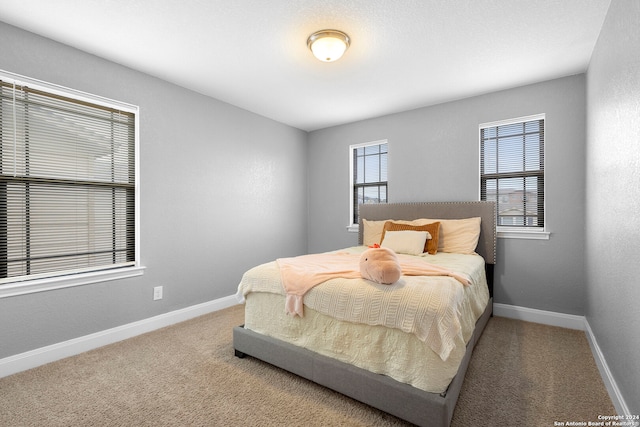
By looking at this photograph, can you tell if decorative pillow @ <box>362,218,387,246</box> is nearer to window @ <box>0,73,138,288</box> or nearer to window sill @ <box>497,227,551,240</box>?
window sill @ <box>497,227,551,240</box>

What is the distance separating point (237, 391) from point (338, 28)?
262 cm

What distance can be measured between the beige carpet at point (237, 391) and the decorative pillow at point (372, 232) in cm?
160

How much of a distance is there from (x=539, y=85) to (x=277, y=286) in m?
3.33

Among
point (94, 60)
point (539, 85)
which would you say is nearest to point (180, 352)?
point (94, 60)

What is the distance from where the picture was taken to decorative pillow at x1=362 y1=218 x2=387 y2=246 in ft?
12.3

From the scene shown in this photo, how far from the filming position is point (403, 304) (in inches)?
63.5

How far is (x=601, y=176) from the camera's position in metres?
2.16

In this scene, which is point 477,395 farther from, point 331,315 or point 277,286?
point 277,286

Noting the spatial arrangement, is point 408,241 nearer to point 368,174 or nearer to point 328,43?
point 368,174

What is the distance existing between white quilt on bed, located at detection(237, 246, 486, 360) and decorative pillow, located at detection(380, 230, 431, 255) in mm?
1111

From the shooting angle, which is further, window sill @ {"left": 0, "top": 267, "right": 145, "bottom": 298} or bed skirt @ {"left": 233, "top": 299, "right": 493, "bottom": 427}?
window sill @ {"left": 0, "top": 267, "right": 145, "bottom": 298}

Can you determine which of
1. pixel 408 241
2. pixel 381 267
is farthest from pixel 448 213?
pixel 381 267

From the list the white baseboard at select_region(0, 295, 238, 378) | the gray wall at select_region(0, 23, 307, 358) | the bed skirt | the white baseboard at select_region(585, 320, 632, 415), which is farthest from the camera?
the gray wall at select_region(0, 23, 307, 358)

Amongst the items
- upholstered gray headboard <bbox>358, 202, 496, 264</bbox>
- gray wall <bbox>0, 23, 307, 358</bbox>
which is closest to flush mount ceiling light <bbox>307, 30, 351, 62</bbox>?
gray wall <bbox>0, 23, 307, 358</bbox>
